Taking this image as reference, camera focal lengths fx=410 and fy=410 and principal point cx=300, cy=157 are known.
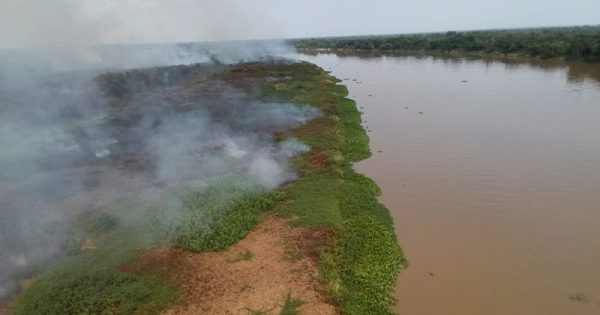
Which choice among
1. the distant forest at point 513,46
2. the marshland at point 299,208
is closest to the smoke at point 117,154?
the marshland at point 299,208

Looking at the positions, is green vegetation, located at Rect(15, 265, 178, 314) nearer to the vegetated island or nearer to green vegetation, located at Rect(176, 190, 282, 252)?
the vegetated island

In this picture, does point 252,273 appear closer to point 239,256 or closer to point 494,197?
point 239,256

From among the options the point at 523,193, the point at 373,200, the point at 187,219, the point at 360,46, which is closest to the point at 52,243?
the point at 187,219

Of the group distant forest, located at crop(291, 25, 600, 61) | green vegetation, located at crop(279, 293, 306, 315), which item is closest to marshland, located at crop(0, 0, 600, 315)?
green vegetation, located at crop(279, 293, 306, 315)

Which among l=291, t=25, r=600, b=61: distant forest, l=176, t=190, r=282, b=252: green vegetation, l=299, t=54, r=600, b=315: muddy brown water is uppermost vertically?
l=291, t=25, r=600, b=61: distant forest

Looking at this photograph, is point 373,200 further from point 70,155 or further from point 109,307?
point 70,155
